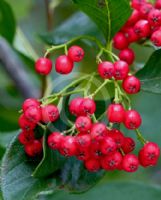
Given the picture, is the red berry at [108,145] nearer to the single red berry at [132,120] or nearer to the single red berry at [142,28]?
the single red berry at [132,120]

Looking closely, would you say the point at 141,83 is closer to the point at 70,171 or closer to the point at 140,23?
the point at 140,23

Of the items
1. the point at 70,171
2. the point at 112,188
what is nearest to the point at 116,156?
the point at 70,171

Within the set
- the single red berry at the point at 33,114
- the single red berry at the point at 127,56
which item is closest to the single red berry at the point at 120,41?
the single red berry at the point at 127,56

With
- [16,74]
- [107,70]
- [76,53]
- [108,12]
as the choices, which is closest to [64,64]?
[76,53]

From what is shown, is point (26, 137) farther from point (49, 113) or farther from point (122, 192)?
point (122, 192)

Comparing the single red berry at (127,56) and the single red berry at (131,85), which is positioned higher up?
the single red berry at (127,56)

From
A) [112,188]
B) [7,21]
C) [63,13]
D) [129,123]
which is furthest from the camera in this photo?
[63,13]

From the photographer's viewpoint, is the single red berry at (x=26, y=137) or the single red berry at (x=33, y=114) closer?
the single red berry at (x=33, y=114)
